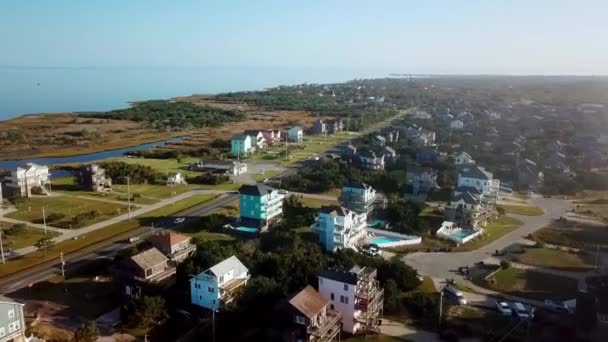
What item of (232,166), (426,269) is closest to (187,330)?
(426,269)

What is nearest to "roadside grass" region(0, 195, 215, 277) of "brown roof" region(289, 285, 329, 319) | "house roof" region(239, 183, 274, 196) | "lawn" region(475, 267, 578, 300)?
"house roof" region(239, 183, 274, 196)

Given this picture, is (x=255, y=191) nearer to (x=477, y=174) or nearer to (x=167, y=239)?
(x=167, y=239)

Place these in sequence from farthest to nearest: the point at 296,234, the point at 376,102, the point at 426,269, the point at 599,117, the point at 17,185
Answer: the point at 376,102 → the point at 599,117 → the point at 17,185 → the point at 296,234 → the point at 426,269

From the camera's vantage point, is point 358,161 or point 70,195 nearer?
point 70,195

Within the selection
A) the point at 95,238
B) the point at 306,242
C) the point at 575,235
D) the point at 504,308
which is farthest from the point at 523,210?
the point at 95,238

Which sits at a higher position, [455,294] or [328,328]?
[328,328]

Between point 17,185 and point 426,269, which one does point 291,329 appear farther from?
point 17,185

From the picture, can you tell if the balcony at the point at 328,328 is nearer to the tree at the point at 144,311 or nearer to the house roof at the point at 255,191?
the tree at the point at 144,311
